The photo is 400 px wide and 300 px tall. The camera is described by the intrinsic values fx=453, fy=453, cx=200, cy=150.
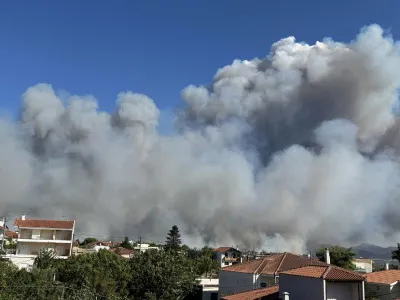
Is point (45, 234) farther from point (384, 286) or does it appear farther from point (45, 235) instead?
point (384, 286)

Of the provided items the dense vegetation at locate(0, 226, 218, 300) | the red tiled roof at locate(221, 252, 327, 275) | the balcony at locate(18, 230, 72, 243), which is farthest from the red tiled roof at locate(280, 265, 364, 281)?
the balcony at locate(18, 230, 72, 243)

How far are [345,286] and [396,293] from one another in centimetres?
1825

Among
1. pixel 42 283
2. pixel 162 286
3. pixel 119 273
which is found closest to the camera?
pixel 42 283

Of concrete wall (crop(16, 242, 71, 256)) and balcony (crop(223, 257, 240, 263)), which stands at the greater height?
balcony (crop(223, 257, 240, 263))

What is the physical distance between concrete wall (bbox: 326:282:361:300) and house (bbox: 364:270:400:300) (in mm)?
15829

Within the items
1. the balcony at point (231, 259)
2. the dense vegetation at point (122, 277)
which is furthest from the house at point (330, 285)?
the balcony at point (231, 259)

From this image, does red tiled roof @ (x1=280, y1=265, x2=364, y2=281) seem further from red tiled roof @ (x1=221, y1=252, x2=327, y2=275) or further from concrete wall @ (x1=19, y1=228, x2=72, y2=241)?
concrete wall @ (x1=19, y1=228, x2=72, y2=241)

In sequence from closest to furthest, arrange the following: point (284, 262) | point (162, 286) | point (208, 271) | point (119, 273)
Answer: point (162, 286) → point (119, 273) → point (284, 262) → point (208, 271)

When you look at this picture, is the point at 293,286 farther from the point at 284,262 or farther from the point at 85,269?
the point at 85,269

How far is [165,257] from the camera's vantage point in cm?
4322

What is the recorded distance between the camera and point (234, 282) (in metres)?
51.1

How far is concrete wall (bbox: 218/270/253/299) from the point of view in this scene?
48344 millimetres

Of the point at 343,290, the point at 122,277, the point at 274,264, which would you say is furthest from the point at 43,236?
the point at 343,290

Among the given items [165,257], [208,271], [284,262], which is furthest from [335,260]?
[165,257]
